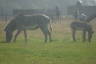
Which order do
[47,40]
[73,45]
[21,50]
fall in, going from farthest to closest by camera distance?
[47,40], [73,45], [21,50]

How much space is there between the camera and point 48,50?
16.2 ft

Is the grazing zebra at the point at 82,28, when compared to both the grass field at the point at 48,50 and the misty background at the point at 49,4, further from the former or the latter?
the misty background at the point at 49,4

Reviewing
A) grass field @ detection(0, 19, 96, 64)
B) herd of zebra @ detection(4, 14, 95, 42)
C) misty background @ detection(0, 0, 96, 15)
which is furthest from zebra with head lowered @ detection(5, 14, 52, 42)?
misty background @ detection(0, 0, 96, 15)

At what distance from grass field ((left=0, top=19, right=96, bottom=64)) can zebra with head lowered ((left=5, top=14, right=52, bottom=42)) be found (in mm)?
120

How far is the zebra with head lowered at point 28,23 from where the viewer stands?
601cm

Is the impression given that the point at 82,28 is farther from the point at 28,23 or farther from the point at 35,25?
the point at 28,23

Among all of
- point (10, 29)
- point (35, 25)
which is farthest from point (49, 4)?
point (10, 29)

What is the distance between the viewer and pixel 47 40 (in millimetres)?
5766

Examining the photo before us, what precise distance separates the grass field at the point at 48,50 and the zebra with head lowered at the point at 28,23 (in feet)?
0.39

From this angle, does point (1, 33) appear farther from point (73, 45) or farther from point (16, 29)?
point (73, 45)

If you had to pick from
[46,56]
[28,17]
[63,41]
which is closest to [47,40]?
[63,41]

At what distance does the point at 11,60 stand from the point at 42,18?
1.95m

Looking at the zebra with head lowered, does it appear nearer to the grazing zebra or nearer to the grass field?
the grass field

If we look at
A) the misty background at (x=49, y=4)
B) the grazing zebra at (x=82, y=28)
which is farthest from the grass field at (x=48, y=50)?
the misty background at (x=49, y=4)
